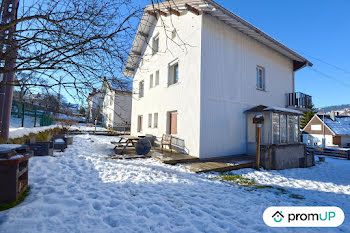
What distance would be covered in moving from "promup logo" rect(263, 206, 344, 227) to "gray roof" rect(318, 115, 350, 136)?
36.0 m

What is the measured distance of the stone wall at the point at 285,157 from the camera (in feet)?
24.6

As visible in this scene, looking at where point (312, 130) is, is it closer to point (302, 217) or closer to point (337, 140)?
→ point (337, 140)

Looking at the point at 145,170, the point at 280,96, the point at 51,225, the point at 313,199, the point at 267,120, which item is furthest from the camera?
the point at 280,96

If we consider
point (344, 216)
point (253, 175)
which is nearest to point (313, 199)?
point (344, 216)

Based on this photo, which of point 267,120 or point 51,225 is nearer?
point 51,225

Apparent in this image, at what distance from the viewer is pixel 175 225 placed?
8.40 ft

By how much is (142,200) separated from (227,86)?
7039 millimetres

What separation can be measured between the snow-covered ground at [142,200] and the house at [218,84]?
3202 millimetres

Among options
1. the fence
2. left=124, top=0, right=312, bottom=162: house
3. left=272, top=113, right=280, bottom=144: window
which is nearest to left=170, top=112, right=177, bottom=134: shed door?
left=124, top=0, right=312, bottom=162: house

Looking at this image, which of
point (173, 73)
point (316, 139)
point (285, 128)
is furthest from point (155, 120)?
point (316, 139)

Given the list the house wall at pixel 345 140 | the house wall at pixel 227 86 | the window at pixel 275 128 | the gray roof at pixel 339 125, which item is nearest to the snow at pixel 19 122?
the house wall at pixel 227 86

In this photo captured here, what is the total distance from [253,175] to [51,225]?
5979 millimetres

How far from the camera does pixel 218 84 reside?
8.35 meters

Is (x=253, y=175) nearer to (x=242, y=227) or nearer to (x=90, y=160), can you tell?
(x=242, y=227)
